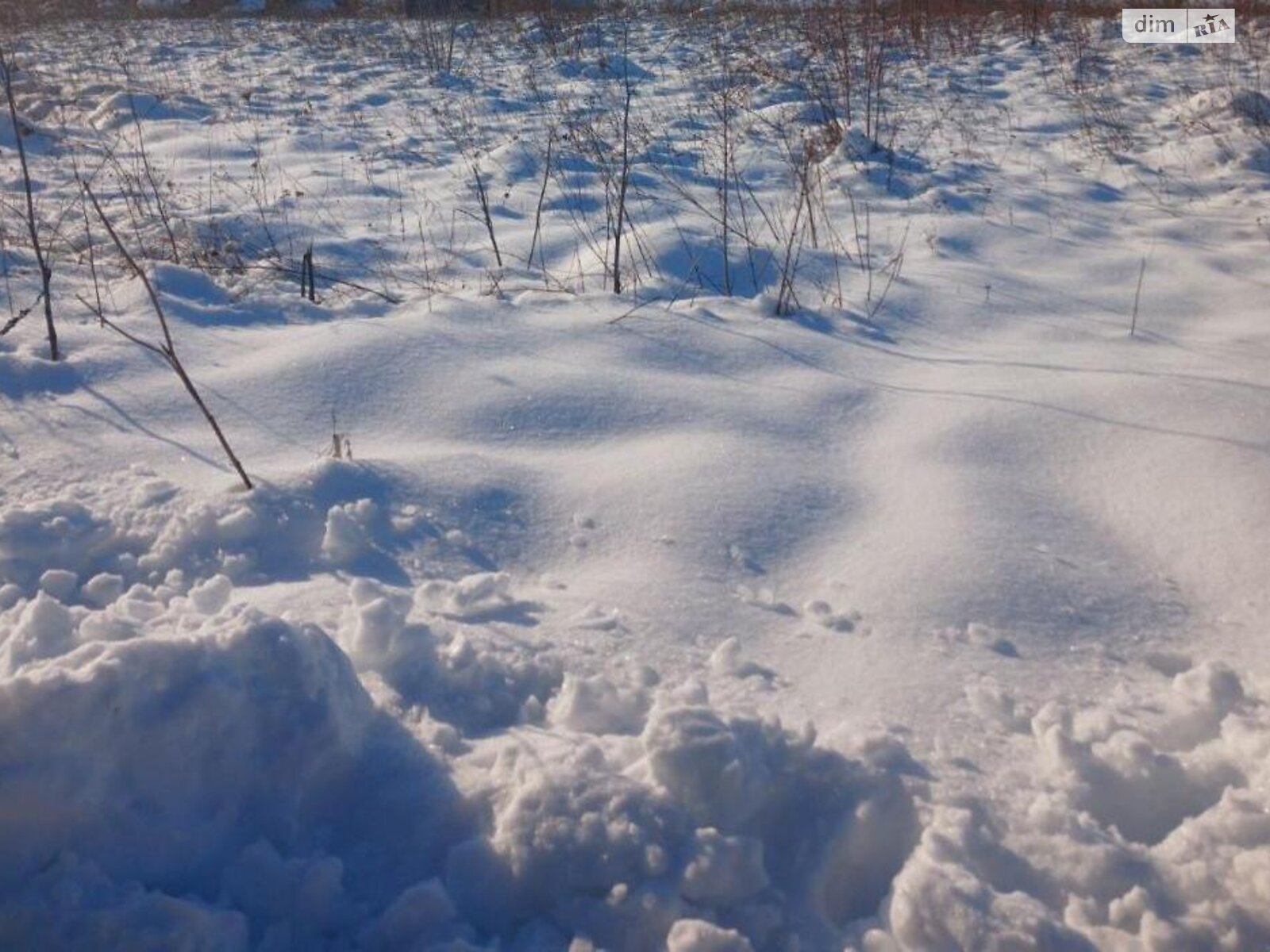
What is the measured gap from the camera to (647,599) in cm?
176

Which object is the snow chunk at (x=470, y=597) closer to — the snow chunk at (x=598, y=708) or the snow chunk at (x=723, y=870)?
the snow chunk at (x=598, y=708)

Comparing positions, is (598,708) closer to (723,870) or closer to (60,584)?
(723,870)

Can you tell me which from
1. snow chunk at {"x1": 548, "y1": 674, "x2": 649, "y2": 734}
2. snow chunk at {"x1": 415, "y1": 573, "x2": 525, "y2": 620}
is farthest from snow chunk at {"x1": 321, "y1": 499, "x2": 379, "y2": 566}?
snow chunk at {"x1": 548, "y1": 674, "x2": 649, "y2": 734}

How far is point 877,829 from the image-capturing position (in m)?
1.33

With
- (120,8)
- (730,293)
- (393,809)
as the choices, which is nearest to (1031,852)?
(393,809)

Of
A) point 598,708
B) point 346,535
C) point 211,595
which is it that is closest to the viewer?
point 598,708

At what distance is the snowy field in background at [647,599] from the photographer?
125 cm

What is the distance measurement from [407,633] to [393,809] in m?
0.34

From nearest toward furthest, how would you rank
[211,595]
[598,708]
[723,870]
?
[723,870] → [598,708] → [211,595]

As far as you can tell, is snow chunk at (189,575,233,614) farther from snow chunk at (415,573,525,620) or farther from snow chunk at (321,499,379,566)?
snow chunk at (415,573,525,620)

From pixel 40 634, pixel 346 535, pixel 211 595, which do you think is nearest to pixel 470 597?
pixel 346 535

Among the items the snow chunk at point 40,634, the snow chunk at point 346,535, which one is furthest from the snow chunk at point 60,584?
the snow chunk at point 346,535

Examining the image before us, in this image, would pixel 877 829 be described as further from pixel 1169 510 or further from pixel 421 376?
pixel 421 376

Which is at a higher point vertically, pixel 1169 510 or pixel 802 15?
pixel 802 15
